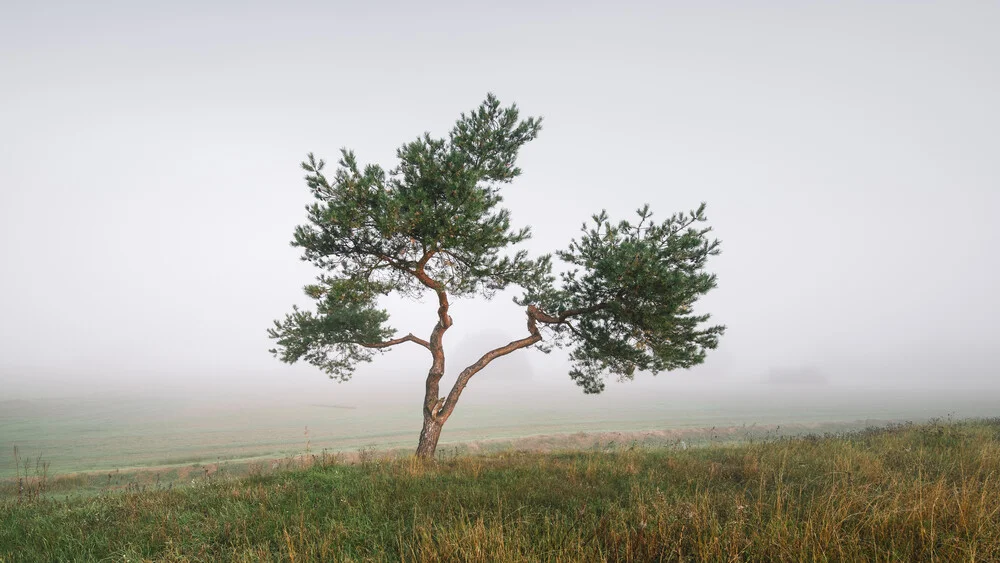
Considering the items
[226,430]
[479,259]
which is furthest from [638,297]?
[226,430]

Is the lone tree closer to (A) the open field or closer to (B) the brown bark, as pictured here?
(B) the brown bark

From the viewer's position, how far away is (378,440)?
115 ft

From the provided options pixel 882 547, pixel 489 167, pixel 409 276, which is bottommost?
pixel 882 547

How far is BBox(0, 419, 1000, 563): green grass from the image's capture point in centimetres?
376

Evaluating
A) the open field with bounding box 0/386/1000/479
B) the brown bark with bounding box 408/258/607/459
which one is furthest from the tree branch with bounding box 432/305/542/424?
the open field with bounding box 0/386/1000/479

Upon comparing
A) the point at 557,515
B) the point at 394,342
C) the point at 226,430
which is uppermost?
the point at 394,342

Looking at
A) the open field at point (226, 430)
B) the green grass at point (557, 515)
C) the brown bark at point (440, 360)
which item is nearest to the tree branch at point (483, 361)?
the brown bark at point (440, 360)

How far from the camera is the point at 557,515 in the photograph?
5.10 m

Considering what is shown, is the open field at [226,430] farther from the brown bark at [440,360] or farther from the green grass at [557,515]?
the green grass at [557,515]

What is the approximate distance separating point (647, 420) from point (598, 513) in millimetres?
49579

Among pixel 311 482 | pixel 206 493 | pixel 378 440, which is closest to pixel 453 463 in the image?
pixel 311 482

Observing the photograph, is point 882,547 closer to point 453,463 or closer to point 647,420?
point 453,463

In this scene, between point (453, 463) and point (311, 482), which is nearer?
point (311, 482)

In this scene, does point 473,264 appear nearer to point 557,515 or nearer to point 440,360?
point 440,360
